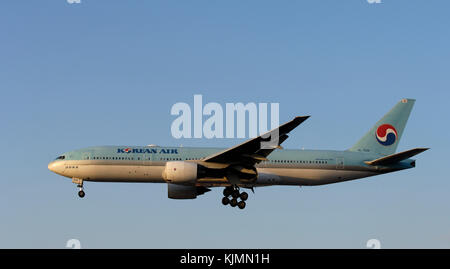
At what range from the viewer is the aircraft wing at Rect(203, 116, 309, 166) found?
39438 millimetres

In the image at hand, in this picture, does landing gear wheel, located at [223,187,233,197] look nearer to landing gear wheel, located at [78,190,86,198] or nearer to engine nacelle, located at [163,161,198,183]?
engine nacelle, located at [163,161,198,183]

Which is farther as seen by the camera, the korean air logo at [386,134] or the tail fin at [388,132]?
the korean air logo at [386,134]

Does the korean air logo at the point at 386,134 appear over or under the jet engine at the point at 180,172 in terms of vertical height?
over

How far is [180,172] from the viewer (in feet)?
136

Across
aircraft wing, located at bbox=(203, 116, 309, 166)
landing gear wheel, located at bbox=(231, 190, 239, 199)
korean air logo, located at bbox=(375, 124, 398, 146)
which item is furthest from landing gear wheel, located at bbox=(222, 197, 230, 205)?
korean air logo, located at bbox=(375, 124, 398, 146)

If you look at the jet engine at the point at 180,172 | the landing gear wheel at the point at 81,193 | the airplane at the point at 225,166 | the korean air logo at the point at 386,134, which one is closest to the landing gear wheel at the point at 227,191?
the airplane at the point at 225,166

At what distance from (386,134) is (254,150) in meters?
12.0

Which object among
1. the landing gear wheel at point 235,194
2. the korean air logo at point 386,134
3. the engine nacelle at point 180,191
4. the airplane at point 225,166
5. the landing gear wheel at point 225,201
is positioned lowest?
the landing gear wheel at point 225,201

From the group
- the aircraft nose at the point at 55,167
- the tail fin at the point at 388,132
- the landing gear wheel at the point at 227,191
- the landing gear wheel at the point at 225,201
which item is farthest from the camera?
the tail fin at the point at 388,132

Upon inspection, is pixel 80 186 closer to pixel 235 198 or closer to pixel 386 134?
pixel 235 198

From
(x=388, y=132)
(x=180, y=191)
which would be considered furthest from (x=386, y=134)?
(x=180, y=191)

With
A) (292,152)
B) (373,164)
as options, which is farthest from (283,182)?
(373,164)

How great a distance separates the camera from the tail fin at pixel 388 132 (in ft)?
160

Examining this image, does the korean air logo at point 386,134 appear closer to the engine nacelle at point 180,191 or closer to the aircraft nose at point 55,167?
the engine nacelle at point 180,191
